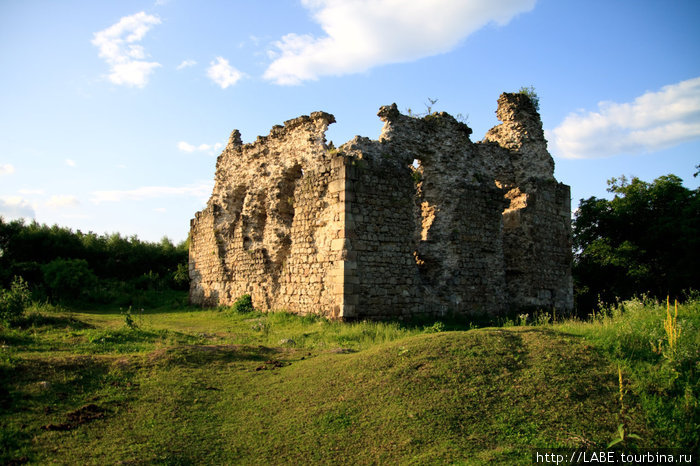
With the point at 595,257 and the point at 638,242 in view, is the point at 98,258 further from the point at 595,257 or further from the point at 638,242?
the point at 638,242

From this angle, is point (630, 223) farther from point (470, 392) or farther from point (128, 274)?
point (128, 274)

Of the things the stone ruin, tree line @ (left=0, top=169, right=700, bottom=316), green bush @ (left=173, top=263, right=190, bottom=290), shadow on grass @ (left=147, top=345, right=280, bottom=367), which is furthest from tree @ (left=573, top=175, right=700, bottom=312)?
green bush @ (left=173, top=263, right=190, bottom=290)

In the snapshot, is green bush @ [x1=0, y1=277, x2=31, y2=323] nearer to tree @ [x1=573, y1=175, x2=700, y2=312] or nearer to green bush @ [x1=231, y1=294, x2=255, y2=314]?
green bush @ [x1=231, y1=294, x2=255, y2=314]

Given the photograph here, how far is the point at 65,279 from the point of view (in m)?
16.9

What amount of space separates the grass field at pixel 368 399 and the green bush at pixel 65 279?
33.2 ft

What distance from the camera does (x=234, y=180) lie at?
1620 cm

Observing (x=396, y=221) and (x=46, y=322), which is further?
(x=396, y=221)

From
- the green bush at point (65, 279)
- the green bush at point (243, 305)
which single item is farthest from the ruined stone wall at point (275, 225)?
the green bush at point (65, 279)

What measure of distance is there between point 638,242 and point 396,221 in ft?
40.1

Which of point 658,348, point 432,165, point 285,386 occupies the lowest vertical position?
point 285,386

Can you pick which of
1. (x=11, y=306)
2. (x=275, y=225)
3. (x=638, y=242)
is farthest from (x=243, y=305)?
(x=638, y=242)

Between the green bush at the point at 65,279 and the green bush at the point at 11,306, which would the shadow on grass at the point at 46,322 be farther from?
the green bush at the point at 65,279

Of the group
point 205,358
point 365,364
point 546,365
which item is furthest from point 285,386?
point 546,365

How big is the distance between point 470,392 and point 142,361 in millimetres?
→ 4395
